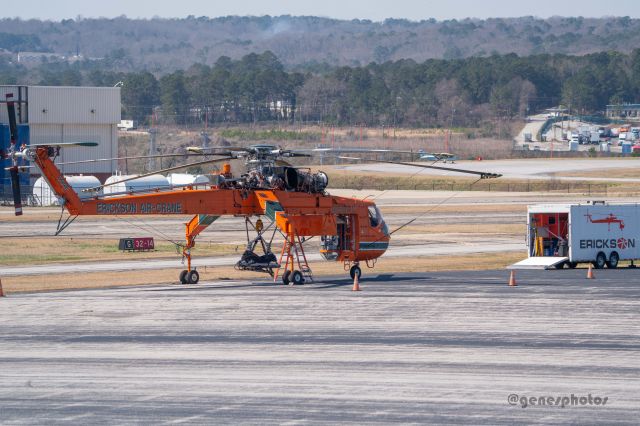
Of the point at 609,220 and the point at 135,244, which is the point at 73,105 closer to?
the point at 135,244

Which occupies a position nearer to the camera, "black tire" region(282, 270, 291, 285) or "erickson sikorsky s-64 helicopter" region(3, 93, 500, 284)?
"erickson sikorsky s-64 helicopter" region(3, 93, 500, 284)

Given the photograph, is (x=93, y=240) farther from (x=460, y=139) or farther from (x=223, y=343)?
(x=460, y=139)

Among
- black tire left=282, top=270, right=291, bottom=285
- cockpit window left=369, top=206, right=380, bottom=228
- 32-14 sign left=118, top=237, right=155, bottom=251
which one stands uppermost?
cockpit window left=369, top=206, right=380, bottom=228

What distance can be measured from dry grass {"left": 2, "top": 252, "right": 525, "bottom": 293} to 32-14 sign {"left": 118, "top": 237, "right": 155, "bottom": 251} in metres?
10.5

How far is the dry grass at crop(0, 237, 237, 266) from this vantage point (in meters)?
49.1

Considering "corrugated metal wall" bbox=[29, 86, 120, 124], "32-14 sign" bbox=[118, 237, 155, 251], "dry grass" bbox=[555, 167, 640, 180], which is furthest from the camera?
"dry grass" bbox=[555, 167, 640, 180]

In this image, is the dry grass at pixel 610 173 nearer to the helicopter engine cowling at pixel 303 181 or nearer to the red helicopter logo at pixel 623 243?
the red helicopter logo at pixel 623 243

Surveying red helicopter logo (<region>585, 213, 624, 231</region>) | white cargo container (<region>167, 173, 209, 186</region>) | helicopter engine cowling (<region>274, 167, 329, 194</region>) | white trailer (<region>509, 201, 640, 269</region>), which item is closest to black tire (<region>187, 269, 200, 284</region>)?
helicopter engine cowling (<region>274, 167, 329, 194</region>)

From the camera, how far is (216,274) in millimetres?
41250

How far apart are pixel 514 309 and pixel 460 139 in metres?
134

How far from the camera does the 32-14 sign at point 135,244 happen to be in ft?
175

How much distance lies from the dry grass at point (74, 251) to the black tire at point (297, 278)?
1545 centimetres

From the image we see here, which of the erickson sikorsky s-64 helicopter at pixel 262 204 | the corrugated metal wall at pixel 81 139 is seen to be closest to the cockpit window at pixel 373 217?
the erickson sikorsky s-64 helicopter at pixel 262 204

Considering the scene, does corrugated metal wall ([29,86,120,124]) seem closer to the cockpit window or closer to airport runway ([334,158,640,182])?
airport runway ([334,158,640,182])
